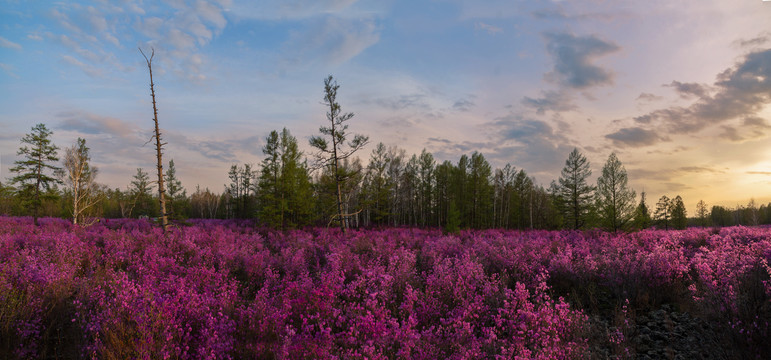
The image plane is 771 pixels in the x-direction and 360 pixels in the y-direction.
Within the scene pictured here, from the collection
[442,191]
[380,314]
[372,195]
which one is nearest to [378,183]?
[372,195]

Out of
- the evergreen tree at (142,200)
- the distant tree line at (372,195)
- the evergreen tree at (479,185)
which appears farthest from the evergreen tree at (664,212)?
the evergreen tree at (142,200)

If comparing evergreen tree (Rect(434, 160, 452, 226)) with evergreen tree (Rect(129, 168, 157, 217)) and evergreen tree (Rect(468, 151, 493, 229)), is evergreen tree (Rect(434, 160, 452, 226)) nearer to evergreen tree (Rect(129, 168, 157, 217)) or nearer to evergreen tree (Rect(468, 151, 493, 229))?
evergreen tree (Rect(468, 151, 493, 229))

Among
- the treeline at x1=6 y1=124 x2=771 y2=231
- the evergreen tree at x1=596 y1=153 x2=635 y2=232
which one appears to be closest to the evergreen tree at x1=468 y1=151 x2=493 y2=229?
the treeline at x1=6 y1=124 x2=771 y2=231

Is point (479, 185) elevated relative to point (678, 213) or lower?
elevated

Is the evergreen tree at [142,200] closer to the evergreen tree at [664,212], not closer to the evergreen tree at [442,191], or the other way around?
the evergreen tree at [442,191]

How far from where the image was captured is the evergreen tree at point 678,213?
4917cm

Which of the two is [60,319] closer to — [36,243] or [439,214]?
[36,243]

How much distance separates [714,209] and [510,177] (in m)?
82.5

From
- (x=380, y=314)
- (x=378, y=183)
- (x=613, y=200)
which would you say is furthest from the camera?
(x=378, y=183)

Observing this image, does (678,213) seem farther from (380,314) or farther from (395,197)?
(380,314)

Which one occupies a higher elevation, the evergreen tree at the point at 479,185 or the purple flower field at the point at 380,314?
the evergreen tree at the point at 479,185

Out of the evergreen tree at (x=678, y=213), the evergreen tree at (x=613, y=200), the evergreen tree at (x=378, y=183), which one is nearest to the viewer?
the evergreen tree at (x=613, y=200)

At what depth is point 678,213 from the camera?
51.0 m

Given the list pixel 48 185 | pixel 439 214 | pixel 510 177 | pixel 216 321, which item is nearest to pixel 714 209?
pixel 510 177
